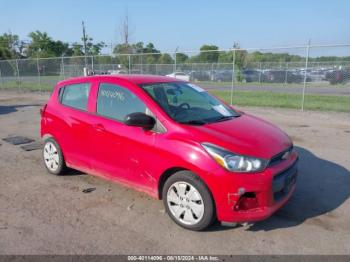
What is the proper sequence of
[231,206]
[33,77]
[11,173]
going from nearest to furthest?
1. [231,206]
2. [11,173]
3. [33,77]

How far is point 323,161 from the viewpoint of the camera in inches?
238

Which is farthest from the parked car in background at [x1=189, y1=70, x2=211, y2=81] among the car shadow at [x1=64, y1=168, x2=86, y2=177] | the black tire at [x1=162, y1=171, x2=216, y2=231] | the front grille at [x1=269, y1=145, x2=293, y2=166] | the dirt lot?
the black tire at [x1=162, y1=171, x2=216, y2=231]

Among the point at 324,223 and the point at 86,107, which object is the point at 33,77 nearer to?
the point at 86,107

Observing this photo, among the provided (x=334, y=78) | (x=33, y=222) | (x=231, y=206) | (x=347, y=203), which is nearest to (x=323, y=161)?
(x=347, y=203)

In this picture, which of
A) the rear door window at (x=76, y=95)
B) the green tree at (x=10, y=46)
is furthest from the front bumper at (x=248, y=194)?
the green tree at (x=10, y=46)

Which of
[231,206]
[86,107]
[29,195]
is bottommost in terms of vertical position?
[29,195]

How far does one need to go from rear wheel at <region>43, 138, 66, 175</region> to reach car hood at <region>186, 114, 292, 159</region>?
2.52 metres

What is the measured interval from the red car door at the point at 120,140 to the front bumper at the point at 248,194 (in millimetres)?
894

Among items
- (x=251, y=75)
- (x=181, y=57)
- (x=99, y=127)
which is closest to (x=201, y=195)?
(x=99, y=127)

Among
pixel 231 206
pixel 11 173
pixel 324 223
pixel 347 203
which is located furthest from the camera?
pixel 11 173

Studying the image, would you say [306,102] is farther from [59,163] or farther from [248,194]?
[248,194]

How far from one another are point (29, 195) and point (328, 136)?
21.7ft

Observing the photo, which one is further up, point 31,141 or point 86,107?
point 86,107

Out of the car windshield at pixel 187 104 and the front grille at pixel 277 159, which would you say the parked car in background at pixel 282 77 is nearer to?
the car windshield at pixel 187 104
